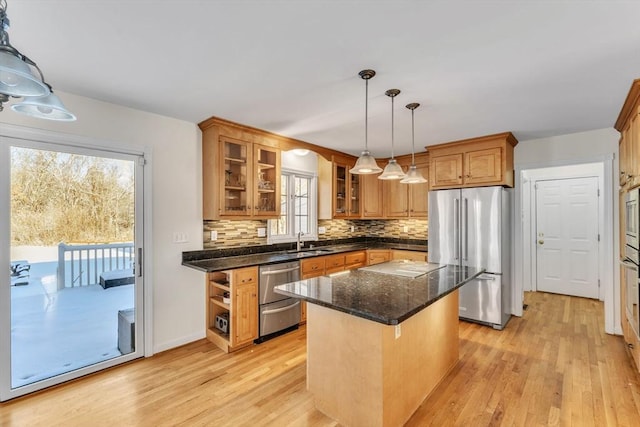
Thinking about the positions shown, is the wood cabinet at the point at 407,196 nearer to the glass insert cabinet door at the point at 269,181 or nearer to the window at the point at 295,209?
the window at the point at 295,209

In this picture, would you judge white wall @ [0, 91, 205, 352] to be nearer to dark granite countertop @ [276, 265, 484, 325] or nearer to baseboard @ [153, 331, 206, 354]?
baseboard @ [153, 331, 206, 354]

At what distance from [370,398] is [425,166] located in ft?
12.2

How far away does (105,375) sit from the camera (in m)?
2.63

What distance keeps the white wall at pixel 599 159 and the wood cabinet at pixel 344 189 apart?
7.84 ft

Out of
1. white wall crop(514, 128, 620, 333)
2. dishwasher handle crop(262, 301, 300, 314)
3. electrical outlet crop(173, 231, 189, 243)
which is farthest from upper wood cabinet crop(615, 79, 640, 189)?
electrical outlet crop(173, 231, 189, 243)

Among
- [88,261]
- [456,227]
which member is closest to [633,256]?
[456,227]

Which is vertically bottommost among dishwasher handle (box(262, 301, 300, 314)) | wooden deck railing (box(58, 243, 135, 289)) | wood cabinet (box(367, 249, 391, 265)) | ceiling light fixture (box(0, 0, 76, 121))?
dishwasher handle (box(262, 301, 300, 314))

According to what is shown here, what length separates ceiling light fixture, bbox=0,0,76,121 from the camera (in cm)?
108

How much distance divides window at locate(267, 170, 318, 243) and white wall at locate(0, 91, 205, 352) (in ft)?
3.77

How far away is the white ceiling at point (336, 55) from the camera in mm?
1533

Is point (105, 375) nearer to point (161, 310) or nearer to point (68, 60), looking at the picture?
point (161, 310)

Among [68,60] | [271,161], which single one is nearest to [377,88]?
[271,161]

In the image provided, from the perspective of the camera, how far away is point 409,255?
454 centimetres

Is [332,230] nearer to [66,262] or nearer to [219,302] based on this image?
[219,302]
